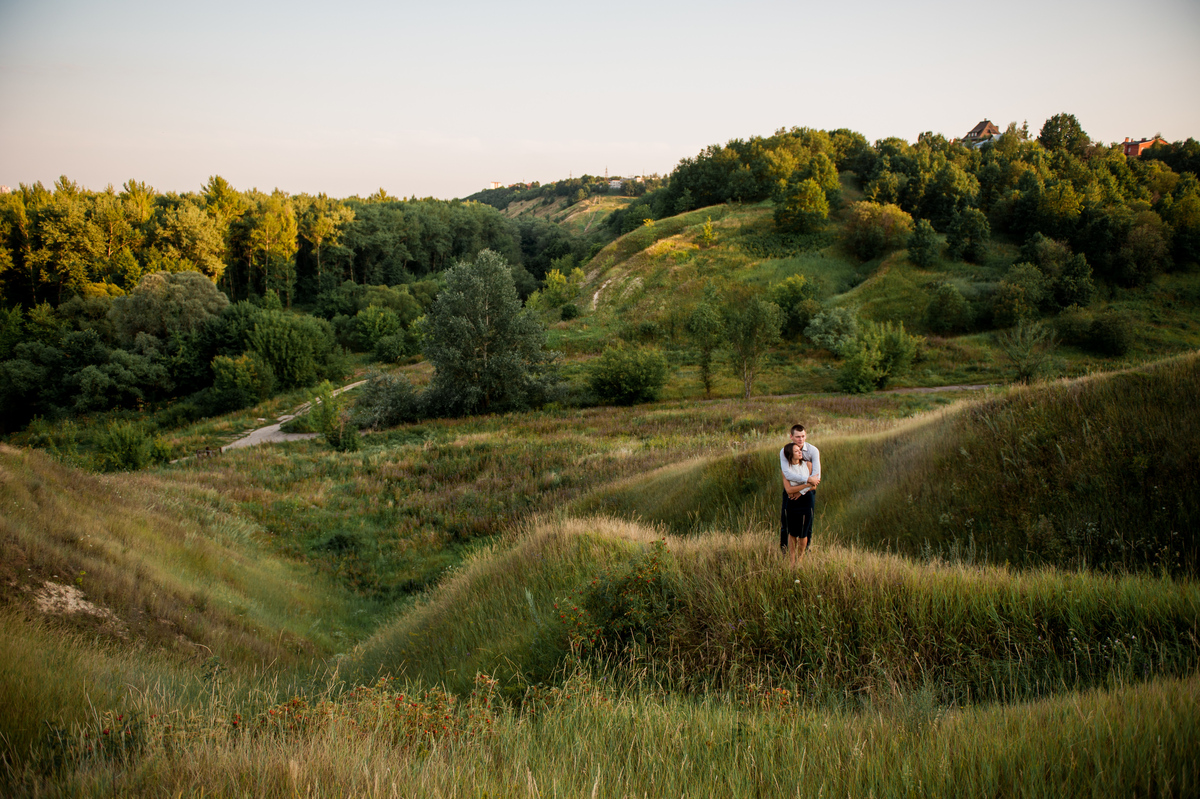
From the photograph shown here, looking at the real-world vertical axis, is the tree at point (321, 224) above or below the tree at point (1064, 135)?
below

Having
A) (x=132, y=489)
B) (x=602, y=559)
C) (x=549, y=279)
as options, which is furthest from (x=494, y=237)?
(x=602, y=559)

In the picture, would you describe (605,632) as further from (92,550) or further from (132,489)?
(132,489)

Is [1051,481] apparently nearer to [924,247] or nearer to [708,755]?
[708,755]

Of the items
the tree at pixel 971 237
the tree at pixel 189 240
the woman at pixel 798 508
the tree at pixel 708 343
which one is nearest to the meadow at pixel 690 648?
the woman at pixel 798 508

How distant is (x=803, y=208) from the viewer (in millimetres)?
68688

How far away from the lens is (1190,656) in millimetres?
3457

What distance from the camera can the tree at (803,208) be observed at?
224ft

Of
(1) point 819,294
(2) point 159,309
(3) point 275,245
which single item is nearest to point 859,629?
(1) point 819,294

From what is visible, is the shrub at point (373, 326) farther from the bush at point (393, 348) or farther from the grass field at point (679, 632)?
the grass field at point (679, 632)

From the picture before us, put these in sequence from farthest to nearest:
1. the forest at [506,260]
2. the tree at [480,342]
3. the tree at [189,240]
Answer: the tree at [189,240] < the forest at [506,260] < the tree at [480,342]

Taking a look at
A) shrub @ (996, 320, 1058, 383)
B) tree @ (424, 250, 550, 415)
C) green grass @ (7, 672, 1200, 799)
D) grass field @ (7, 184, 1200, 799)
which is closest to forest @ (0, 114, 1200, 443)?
tree @ (424, 250, 550, 415)

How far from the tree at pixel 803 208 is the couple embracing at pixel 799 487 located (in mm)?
71457

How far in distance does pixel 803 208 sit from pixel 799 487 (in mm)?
71876

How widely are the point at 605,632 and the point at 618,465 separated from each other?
12.5 meters
